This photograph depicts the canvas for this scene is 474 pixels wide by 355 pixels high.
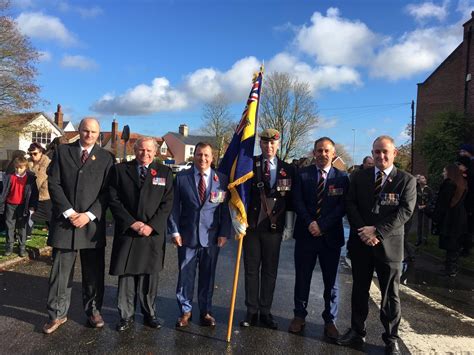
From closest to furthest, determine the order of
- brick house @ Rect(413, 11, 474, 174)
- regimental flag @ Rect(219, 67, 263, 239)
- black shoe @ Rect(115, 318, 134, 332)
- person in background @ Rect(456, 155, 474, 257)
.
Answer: black shoe @ Rect(115, 318, 134, 332)
regimental flag @ Rect(219, 67, 263, 239)
person in background @ Rect(456, 155, 474, 257)
brick house @ Rect(413, 11, 474, 174)

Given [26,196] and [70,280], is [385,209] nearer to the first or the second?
[70,280]

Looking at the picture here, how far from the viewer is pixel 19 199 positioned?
7395 millimetres

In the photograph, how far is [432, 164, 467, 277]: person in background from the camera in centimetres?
754

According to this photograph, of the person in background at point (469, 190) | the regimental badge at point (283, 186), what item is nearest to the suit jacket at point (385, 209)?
the regimental badge at point (283, 186)

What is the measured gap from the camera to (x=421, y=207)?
8.91 m

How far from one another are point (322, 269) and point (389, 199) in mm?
1145

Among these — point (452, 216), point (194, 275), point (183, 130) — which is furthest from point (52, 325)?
point (183, 130)

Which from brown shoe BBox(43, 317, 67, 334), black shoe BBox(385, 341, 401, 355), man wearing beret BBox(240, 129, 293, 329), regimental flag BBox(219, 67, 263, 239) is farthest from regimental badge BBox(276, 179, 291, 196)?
brown shoe BBox(43, 317, 67, 334)

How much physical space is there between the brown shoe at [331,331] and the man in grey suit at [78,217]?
2.55 m

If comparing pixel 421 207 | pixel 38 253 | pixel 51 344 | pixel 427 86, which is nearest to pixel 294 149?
pixel 427 86

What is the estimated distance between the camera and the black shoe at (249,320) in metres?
4.68

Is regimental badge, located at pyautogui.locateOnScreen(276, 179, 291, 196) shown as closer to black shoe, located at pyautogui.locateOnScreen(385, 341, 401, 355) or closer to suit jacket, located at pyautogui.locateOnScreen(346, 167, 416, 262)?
suit jacket, located at pyautogui.locateOnScreen(346, 167, 416, 262)

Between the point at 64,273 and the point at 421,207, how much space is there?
24.7ft

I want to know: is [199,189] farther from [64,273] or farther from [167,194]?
[64,273]
